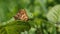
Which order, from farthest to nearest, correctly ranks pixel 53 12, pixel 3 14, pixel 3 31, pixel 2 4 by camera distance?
pixel 2 4 < pixel 3 14 < pixel 53 12 < pixel 3 31

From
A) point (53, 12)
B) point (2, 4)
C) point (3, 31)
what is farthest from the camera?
point (2, 4)

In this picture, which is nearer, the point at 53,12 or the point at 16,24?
the point at 16,24

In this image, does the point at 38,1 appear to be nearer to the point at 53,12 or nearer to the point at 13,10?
the point at 13,10

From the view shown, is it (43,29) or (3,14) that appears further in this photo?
(3,14)

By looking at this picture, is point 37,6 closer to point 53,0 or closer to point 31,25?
point 53,0

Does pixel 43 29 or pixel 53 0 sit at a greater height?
pixel 53 0

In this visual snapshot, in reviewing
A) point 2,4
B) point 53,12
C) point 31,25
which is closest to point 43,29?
point 31,25

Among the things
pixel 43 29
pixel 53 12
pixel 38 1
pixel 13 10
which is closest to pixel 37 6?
pixel 38 1

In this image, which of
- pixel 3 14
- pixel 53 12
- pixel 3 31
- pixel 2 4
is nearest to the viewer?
pixel 3 31
